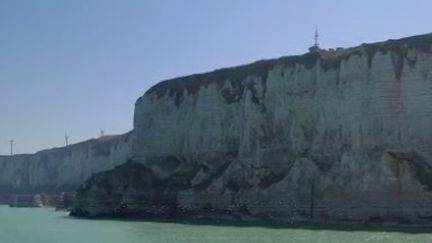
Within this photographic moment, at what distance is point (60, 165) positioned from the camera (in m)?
116

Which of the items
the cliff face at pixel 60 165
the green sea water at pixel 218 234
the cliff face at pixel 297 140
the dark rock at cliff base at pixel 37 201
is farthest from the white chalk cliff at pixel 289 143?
the dark rock at cliff base at pixel 37 201

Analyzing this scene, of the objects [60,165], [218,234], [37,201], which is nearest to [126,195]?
[218,234]

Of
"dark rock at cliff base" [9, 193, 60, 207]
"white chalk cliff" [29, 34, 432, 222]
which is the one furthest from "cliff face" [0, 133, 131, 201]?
"white chalk cliff" [29, 34, 432, 222]

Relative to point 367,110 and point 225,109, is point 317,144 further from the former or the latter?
point 225,109

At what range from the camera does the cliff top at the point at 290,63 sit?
51281 mm

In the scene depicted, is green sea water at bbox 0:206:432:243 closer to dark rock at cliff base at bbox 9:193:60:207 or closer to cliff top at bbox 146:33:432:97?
cliff top at bbox 146:33:432:97

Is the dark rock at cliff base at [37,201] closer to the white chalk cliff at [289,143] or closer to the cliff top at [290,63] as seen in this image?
the white chalk cliff at [289,143]

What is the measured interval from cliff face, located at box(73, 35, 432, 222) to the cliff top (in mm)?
106

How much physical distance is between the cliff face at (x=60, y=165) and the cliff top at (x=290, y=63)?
24744 mm

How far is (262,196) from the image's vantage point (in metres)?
56.2

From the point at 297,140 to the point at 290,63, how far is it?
21.3 feet

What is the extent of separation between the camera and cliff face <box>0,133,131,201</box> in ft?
336

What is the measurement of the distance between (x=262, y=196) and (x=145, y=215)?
37.8ft

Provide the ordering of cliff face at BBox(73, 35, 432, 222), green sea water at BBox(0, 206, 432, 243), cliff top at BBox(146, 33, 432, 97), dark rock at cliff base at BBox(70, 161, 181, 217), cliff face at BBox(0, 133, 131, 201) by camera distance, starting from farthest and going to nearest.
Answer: cliff face at BBox(0, 133, 131, 201)
dark rock at cliff base at BBox(70, 161, 181, 217)
cliff top at BBox(146, 33, 432, 97)
cliff face at BBox(73, 35, 432, 222)
green sea water at BBox(0, 206, 432, 243)
